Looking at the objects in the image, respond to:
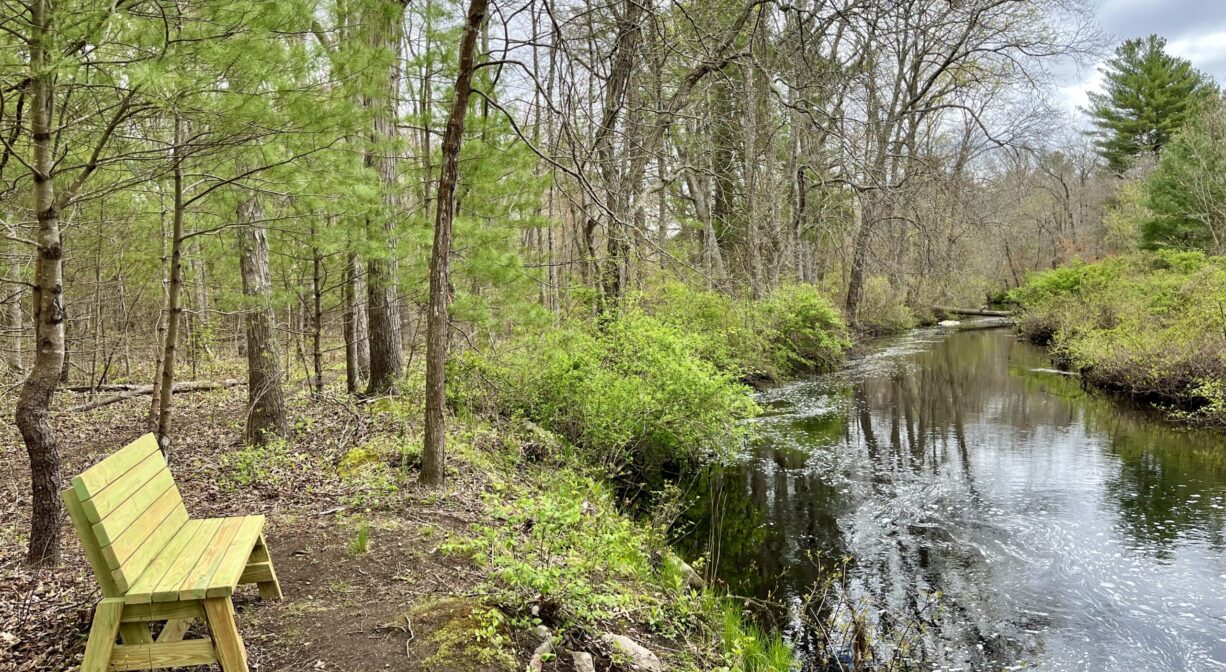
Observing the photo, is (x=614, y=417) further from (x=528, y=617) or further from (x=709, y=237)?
(x=709, y=237)

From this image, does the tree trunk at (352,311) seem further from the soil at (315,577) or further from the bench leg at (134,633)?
the bench leg at (134,633)

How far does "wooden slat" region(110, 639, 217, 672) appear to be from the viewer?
2.52 m

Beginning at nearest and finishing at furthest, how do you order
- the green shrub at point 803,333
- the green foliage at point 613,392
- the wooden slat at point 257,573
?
the wooden slat at point 257,573 → the green foliage at point 613,392 → the green shrub at point 803,333

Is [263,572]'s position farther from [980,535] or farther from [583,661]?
[980,535]

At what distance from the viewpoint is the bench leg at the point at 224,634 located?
254cm

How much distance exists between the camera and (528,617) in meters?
3.45

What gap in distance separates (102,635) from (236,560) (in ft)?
1.57

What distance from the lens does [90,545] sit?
2.42 m

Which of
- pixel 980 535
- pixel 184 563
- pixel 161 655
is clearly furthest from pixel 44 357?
pixel 980 535

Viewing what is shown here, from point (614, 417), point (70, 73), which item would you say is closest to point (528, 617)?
point (70, 73)

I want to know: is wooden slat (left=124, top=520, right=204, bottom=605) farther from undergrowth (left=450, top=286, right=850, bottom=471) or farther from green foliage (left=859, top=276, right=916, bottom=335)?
green foliage (left=859, top=276, right=916, bottom=335)

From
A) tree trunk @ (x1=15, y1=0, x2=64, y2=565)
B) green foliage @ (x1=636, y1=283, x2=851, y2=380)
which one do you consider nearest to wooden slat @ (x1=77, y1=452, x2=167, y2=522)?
tree trunk @ (x1=15, y1=0, x2=64, y2=565)

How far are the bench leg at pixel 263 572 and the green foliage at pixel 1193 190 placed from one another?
27.6m

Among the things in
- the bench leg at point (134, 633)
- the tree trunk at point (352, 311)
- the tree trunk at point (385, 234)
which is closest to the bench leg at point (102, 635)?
the bench leg at point (134, 633)
